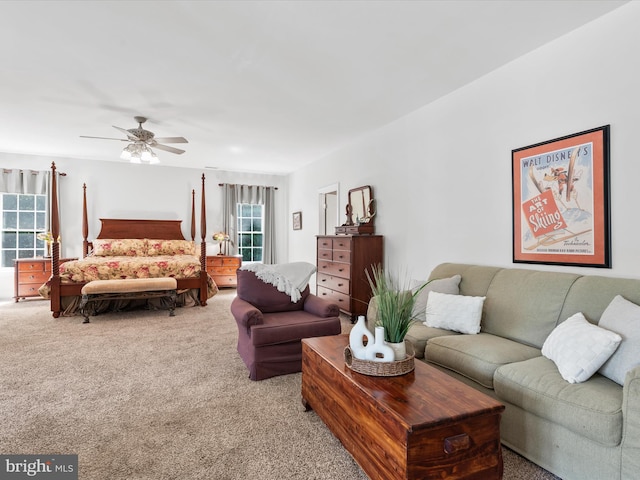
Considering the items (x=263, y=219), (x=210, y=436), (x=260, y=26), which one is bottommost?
(x=210, y=436)

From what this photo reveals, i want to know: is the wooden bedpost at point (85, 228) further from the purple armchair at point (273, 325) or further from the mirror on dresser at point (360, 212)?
the mirror on dresser at point (360, 212)

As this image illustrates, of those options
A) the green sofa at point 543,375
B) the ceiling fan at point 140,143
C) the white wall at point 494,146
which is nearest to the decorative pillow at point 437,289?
the green sofa at point 543,375

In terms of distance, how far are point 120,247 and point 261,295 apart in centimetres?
431

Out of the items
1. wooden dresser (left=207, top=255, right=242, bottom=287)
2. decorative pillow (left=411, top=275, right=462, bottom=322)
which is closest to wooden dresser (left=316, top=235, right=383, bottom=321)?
decorative pillow (left=411, top=275, right=462, bottom=322)

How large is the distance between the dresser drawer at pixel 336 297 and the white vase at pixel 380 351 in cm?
268

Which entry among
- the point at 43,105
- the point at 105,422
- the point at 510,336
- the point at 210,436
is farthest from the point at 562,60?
the point at 43,105

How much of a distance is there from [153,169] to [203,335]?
14.7 feet

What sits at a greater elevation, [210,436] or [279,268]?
[279,268]

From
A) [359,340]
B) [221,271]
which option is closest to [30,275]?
[221,271]

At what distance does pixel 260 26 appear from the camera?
8.12 ft

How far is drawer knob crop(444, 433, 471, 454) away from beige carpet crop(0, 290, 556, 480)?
0.54 m

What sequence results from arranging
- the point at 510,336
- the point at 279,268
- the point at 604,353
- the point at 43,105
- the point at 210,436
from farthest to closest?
the point at 43,105, the point at 279,268, the point at 510,336, the point at 210,436, the point at 604,353

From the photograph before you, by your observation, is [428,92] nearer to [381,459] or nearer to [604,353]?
[604,353]

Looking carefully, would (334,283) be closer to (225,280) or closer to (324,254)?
(324,254)
